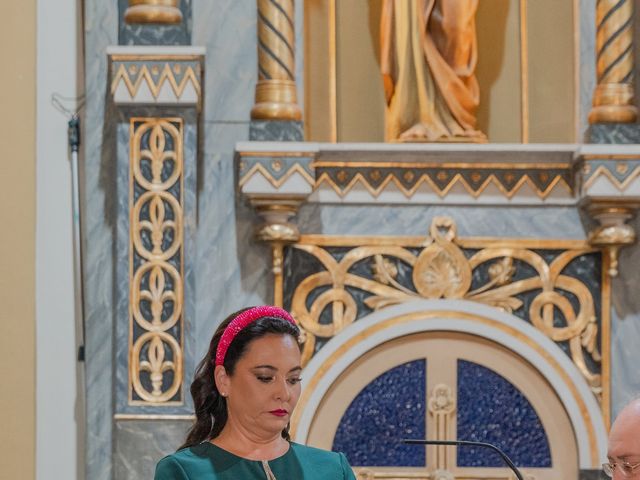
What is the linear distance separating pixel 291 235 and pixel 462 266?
2.49 feet

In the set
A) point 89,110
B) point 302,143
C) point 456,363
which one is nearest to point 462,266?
point 456,363

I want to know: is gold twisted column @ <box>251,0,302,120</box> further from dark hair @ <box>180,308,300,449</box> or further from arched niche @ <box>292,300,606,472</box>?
dark hair @ <box>180,308,300,449</box>

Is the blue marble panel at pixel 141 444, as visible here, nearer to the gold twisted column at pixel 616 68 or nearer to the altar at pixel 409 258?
the altar at pixel 409 258

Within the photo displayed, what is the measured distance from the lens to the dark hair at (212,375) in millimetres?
3648

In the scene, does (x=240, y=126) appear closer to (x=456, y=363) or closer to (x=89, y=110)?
(x=89, y=110)

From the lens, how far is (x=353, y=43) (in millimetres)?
6863

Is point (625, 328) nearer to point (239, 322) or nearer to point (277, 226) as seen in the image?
point (277, 226)

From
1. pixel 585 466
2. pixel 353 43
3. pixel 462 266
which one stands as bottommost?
pixel 585 466

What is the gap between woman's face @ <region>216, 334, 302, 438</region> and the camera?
3.60 m

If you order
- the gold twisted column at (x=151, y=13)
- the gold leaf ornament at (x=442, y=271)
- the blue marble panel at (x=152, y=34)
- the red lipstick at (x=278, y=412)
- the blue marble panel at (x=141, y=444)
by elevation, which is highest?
the gold twisted column at (x=151, y=13)

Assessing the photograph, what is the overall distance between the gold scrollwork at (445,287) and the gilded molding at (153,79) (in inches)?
33.1

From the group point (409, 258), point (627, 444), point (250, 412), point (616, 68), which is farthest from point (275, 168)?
point (627, 444)

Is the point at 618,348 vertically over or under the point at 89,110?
under
